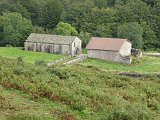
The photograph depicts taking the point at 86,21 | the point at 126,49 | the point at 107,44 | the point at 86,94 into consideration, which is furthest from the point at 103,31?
the point at 86,94

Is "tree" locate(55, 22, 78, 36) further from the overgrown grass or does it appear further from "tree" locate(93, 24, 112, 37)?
the overgrown grass

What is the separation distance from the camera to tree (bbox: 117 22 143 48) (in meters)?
76.7

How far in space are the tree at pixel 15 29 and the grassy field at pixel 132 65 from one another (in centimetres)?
1889

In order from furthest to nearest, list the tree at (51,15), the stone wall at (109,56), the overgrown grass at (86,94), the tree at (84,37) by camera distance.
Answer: the tree at (51,15) < the tree at (84,37) < the stone wall at (109,56) < the overgrown grass at (86,94)

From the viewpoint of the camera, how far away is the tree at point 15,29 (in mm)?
77812

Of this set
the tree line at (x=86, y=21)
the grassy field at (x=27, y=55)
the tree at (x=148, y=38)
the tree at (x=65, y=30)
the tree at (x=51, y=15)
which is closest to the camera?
the grassy field at (x=27, y=55)

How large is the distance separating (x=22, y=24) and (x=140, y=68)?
95.2 ft

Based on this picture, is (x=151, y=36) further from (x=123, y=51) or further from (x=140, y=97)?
(x=140, y=97)

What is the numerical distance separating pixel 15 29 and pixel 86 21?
1628cm

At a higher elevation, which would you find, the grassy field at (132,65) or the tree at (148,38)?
the tree at (148,38)

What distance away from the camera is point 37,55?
6656 centimetres

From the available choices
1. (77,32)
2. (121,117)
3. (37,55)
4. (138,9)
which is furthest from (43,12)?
(121,117)

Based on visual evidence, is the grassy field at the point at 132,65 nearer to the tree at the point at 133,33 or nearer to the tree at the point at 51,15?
the tree at the point at 133,33

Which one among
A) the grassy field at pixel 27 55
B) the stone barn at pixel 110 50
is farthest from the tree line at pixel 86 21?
the stone barn at pixel 110 50
